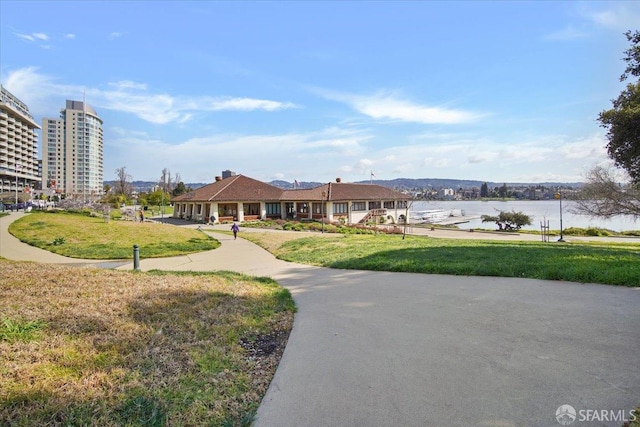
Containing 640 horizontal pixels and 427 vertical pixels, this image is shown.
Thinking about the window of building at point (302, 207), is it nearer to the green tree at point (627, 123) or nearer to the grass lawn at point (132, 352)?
the green tree at point (627, 123)

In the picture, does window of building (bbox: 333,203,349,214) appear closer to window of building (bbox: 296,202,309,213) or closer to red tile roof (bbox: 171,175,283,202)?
window of building (bbox: 296,202,309,213)

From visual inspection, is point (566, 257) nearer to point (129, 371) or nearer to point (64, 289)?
point (129, 371)

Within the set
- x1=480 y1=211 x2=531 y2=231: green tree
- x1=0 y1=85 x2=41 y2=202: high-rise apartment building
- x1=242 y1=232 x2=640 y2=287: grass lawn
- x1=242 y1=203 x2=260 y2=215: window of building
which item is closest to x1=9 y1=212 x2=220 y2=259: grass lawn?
x1=242 y1=232 x2=640 y2=287: grass lawn

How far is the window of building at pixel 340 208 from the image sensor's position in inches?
1714

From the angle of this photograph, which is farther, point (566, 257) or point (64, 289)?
point (566, 257)

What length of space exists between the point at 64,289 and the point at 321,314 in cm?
444

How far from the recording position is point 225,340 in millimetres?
4699

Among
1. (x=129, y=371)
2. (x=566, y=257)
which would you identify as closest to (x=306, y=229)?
(x=566, y=257)

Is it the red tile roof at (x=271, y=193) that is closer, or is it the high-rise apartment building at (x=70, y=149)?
the red tile roof at (x=271, y=193)

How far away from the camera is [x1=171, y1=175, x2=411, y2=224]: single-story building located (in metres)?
42.3

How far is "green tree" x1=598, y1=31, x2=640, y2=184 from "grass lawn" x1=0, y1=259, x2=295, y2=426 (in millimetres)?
16178

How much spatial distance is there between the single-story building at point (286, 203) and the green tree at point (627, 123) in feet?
90.1

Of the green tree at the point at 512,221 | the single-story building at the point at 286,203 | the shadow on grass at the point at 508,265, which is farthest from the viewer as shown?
the green tree at the point at 512,221

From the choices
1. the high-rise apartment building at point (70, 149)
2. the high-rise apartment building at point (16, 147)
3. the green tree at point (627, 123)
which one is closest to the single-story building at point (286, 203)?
the green tree at point (627, 123)
